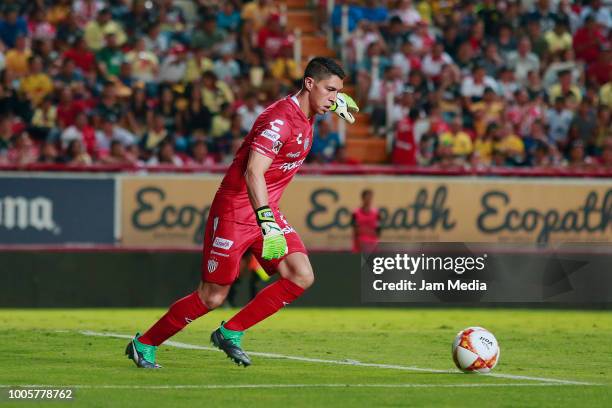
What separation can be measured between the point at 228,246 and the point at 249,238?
0.66 feet

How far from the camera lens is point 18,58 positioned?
22578 mm

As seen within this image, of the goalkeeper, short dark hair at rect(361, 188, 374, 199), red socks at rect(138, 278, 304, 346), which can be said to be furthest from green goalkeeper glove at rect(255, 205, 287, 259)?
short dark hair at rect(361, 188, 374, 199)

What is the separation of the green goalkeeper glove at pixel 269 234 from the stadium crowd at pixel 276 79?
10450 millimetres

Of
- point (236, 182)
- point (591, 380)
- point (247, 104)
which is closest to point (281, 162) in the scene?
point (236, 182)

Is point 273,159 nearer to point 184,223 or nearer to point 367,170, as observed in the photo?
point 184,223

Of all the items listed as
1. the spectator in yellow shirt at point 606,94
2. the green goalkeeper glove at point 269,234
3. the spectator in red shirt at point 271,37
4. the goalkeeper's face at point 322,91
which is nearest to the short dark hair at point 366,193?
the spectator in red shirt at point 271,37

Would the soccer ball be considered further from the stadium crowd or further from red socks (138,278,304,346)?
the stadium crowd

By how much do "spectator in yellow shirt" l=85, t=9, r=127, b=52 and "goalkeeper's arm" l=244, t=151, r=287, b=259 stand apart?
14.1m

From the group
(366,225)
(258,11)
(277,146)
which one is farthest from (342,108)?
(258,11)

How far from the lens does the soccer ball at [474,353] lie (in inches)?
407

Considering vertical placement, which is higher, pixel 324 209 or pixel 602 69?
pixel 602 69

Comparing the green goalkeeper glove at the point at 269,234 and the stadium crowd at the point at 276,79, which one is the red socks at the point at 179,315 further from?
the stadium crowd at the point at 276,79

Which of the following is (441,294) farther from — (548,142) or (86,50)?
(86,50)

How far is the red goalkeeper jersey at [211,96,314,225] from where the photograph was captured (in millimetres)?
10250
